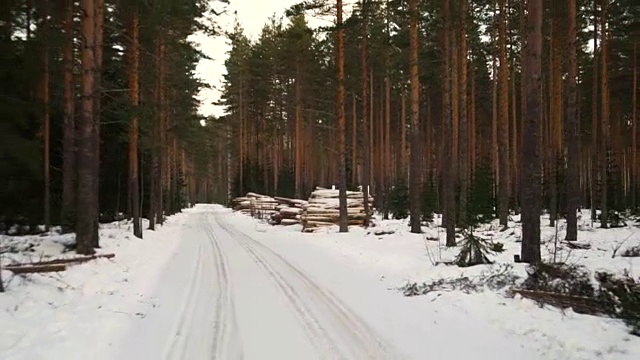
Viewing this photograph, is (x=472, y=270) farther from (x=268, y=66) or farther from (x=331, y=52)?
(x=268, y=66)

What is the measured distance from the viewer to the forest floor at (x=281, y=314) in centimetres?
561

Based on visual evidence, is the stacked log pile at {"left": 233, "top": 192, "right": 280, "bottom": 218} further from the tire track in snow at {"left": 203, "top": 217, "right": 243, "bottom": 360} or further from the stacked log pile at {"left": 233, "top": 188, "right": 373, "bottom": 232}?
the tire track in snow at {"left": 203, "top": 217, "right": 243, "bottom": 360}

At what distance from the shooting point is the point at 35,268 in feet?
30.3

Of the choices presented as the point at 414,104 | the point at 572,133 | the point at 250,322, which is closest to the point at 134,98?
the point at 414,104

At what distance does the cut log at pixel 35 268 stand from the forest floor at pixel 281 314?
212 mm

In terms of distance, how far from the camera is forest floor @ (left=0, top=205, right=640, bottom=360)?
221 inches

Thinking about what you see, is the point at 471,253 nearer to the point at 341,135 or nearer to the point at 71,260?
the point at 71,260

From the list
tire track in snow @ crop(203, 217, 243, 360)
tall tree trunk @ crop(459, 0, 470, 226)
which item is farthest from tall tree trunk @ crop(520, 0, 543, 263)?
tire track in snow @ crop(203, 217, 243, 360)

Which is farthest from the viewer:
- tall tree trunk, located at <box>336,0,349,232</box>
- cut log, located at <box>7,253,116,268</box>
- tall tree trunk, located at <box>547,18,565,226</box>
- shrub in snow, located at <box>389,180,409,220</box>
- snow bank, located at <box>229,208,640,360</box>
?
shrub in snow, located at <box>389,180,409,220</box>

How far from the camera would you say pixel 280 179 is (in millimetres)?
46875

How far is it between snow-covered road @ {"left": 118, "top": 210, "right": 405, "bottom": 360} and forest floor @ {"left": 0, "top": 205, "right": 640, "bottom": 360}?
0.9 inches

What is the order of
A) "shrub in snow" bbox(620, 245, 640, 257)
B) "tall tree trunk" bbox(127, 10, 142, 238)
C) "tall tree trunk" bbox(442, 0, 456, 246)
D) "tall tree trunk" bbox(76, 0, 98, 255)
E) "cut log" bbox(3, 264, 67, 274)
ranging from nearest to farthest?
"cut log" bbox(3, 264, 67, 274) < "shrub in snow" bbox(620, 245, 640, 257) < "tall tree trunk" bbox(76, 0, 98, 255) < "tall tree trunk" bbox(442, 0, 456, 246) < "tall tree trunk" bbox(127, 10, 142, 238)

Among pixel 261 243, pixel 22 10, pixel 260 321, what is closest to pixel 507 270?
pixel 260 321

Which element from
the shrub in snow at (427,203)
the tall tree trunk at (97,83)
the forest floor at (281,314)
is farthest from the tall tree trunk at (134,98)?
the shrub in snow at (427,203)
